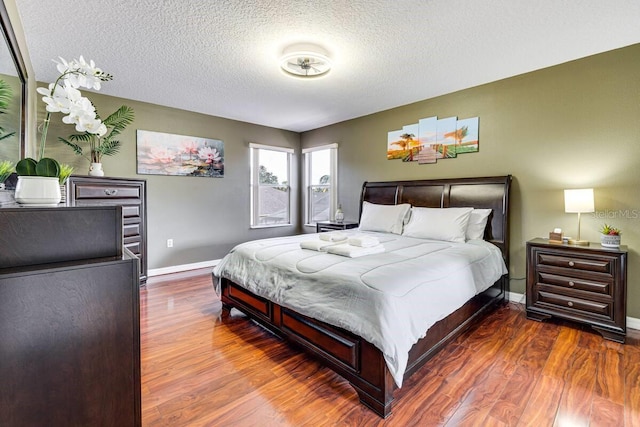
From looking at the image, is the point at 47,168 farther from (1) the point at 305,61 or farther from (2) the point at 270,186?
(2) the point at 270,186

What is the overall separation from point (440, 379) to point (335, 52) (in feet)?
9.01

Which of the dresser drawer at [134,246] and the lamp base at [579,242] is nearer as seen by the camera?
the lamp base at [579,242]

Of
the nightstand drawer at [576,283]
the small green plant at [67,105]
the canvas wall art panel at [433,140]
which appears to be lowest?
the nightstand drawer at [576,283]

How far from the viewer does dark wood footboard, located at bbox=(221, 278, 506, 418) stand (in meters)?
1.62

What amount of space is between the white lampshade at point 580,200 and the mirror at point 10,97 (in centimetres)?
423

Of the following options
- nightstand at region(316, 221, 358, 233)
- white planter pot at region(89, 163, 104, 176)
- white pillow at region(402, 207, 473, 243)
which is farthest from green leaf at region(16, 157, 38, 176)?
nightstand at region(316, 221, 358, 233)

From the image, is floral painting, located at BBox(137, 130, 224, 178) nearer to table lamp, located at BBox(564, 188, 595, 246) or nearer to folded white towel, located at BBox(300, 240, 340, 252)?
folded white towel, located at BBox(300, 240, 340, 252)

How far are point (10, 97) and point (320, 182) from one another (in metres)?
4.25

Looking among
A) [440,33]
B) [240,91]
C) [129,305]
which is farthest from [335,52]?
[129,305]

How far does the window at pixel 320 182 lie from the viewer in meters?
5.32

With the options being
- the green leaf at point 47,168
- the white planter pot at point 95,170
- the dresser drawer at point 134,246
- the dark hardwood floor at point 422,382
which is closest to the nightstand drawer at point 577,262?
the dark hardwood floor at point 422,382

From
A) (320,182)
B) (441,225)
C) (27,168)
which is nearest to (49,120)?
(27,168)

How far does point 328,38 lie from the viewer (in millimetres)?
2523

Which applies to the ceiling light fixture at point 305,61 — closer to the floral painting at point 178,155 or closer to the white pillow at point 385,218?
Result: the white pillow at point 385,218
